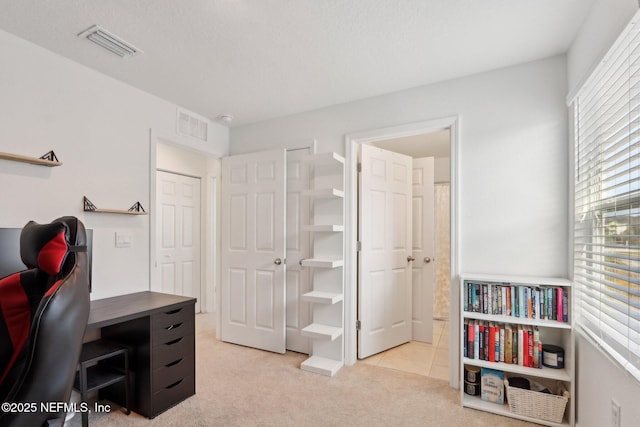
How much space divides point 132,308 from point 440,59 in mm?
2664

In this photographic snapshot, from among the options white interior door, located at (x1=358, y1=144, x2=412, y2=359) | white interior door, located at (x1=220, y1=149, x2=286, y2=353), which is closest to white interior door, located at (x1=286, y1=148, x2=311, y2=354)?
white interior door, located at (x1=220, y1=149, x2=286, y2=353)

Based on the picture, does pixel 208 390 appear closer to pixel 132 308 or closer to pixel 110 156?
pixel 132 308

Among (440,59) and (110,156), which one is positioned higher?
(440,59)

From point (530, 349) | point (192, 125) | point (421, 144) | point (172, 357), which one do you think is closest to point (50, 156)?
point (192, 125)

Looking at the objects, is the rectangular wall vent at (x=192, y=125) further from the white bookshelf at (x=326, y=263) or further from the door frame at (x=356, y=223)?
the door frame at (x=356, y=223)

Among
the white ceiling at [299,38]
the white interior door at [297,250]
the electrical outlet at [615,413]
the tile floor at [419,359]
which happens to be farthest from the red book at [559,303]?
the white interior door at [297,250]

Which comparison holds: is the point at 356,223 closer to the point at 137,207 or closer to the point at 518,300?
the point at 518,300

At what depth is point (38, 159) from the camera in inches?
78.4

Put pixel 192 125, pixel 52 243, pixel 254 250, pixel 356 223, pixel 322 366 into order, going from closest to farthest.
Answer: pixel 52 243 → pixel 322 366 → pixel 356 223 → pixel 192 125 → pixel 254 250

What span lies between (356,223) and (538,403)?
5.96 ft

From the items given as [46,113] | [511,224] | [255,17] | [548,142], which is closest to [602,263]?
[511,224]

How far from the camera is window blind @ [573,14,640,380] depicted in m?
1.36

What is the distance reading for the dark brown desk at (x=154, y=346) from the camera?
2098 mm

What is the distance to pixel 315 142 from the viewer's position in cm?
316
